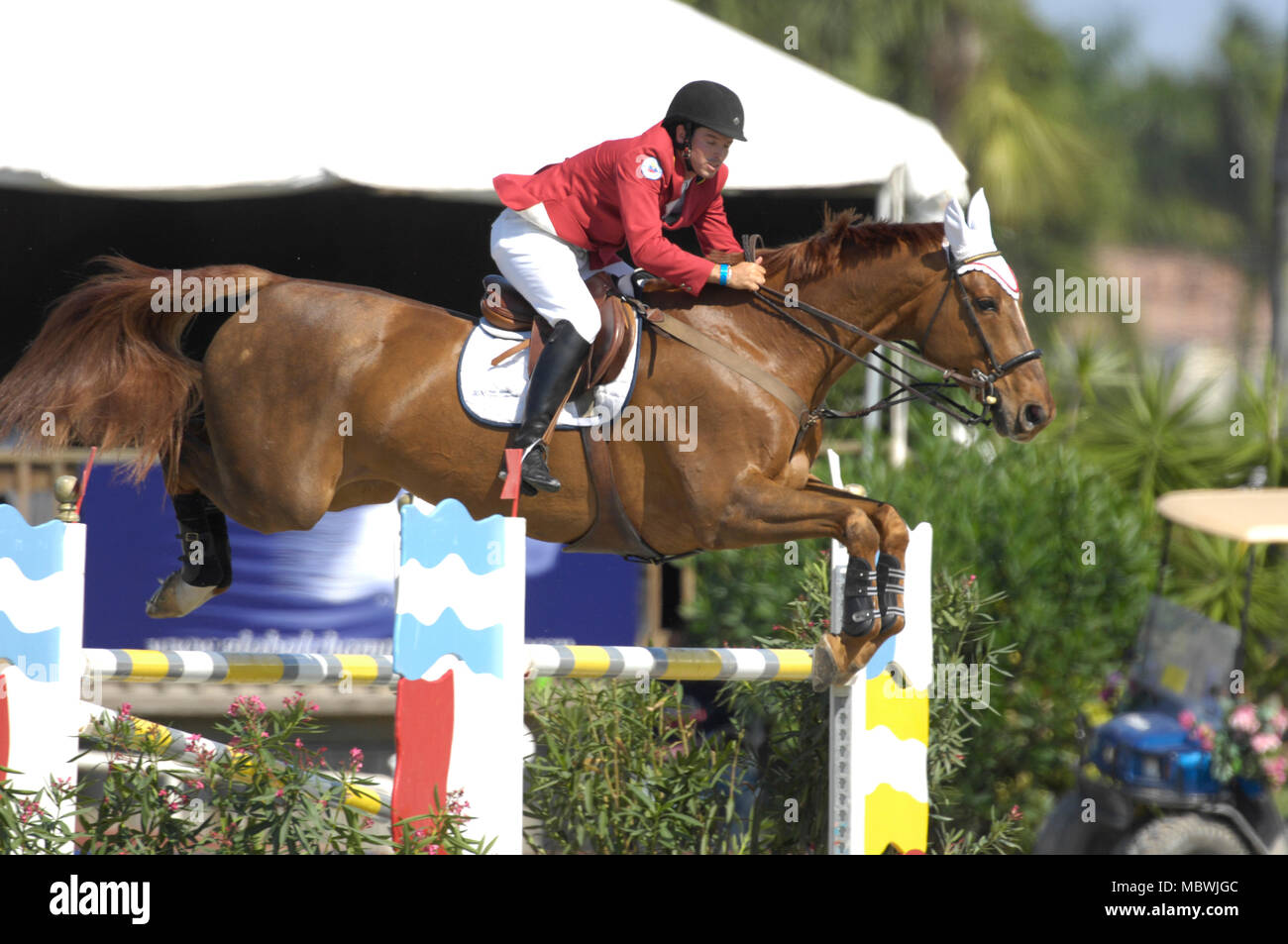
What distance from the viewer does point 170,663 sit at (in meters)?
4.04

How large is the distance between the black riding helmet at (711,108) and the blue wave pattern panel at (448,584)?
1.29 metres

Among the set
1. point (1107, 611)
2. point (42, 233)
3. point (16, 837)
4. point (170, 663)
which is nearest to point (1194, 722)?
point (1107, 611)

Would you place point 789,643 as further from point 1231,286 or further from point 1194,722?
point 1231,286

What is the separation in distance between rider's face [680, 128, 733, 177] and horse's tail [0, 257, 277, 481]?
1.36m

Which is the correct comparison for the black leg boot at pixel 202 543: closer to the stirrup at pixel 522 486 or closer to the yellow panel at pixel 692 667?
the stirrup at pixel 522 486

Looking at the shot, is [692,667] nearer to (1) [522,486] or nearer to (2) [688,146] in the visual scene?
(1) [522,486]

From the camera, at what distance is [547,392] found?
13.9ft

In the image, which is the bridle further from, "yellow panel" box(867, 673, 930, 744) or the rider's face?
"yellow panel" box(867, 673, 930, 744)

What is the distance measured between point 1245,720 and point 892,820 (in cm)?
251

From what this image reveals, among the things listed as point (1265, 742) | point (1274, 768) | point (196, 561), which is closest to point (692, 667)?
point (196, 561)

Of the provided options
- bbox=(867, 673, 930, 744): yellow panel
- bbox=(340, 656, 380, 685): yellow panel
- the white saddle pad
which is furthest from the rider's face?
bbox=(340, 656, 380, 685): yellow panel

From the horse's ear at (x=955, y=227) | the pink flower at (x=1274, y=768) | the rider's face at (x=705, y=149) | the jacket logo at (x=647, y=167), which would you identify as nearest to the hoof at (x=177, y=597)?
the jacket logo at (x=647, y=167)

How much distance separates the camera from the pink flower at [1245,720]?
6277 millimetres
